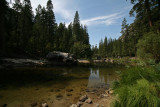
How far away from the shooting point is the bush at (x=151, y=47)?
24.1 ft

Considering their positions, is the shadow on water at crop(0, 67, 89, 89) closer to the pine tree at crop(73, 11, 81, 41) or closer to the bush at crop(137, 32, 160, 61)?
the bush at crop(137, 32, 160, 61)

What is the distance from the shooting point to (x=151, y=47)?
770 centimetres

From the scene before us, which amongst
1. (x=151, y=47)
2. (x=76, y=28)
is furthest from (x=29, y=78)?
(x=76, y=28)

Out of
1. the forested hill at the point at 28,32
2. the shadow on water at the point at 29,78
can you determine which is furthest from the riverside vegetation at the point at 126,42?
the shadow on water at the point at 29,78

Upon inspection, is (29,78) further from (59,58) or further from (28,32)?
(28,32)

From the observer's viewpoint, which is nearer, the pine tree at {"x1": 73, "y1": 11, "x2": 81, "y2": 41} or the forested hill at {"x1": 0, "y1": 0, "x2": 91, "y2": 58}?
the forested hill at {"x1": 0, "y1": 0, "x2": 91, "y2": 58}

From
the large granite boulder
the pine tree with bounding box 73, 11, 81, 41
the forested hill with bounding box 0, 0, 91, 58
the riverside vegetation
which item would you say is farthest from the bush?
the pine tree with bounding box 73, 11, 81, 41

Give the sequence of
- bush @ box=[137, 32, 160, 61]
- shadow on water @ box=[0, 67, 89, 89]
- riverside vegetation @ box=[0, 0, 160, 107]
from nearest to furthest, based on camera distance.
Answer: riverside vegetation @ box=[0, 0, 160, 107] → shadow on water @ box=[0, 67, 89, 89] → bush @ box=[137, 32, 160, 61]

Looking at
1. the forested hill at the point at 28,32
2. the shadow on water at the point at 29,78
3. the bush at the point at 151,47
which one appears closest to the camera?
the shadow on water at the point at 29,78

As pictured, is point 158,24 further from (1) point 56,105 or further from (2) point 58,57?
(2) point 58,57

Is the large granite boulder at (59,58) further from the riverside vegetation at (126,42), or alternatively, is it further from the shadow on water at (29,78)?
the shadow on water at (29,78)

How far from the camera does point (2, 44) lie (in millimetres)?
9789

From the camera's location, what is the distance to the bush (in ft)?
24.1

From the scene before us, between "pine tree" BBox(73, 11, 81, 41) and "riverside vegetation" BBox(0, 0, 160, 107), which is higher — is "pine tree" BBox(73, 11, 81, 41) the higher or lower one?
the higher one
